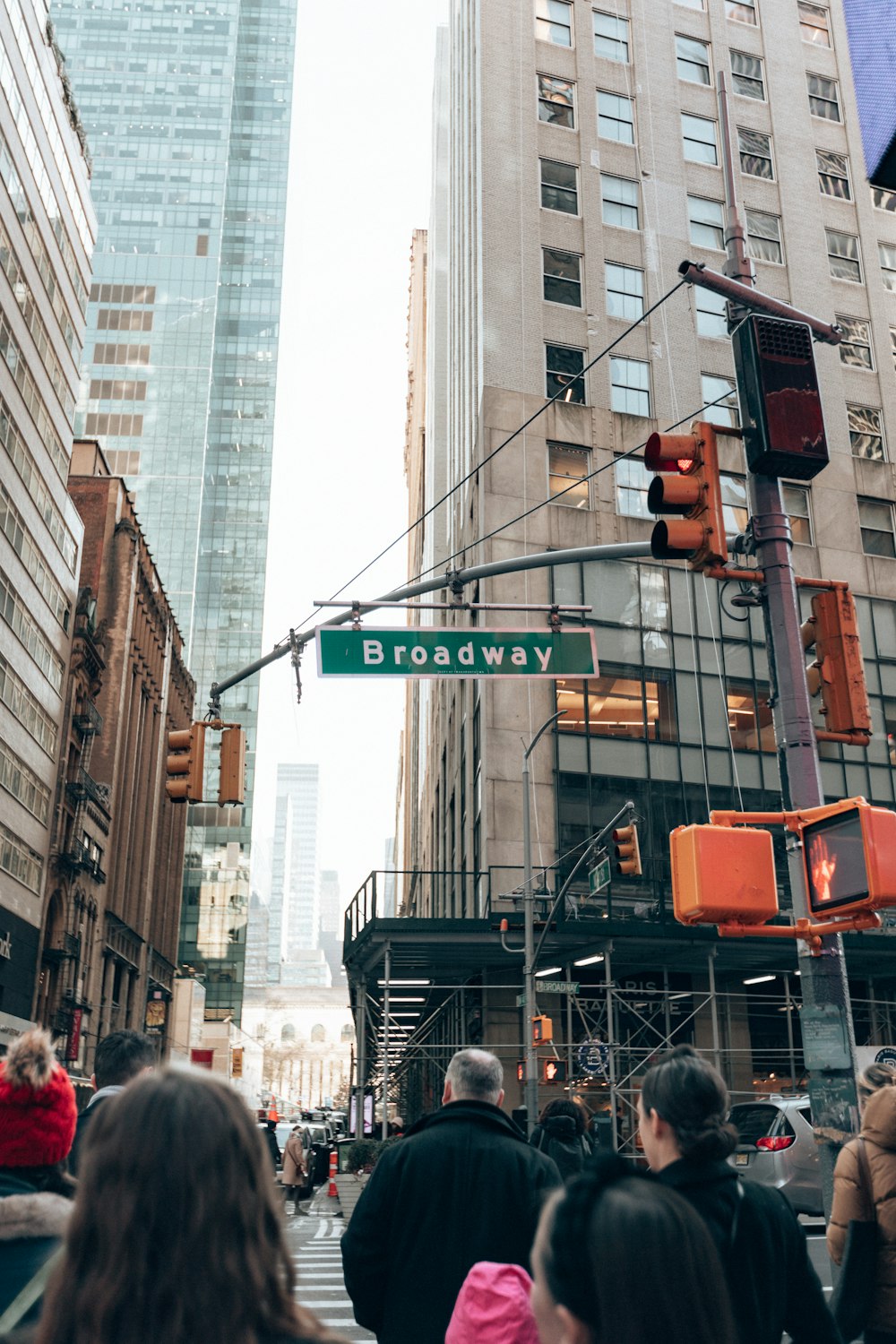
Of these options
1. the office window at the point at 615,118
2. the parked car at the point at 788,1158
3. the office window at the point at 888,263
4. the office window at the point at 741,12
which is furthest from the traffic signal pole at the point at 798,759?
the office window at the point at 741,12

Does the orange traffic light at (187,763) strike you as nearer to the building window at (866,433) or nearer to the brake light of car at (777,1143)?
the brake light of car at (777,1143)

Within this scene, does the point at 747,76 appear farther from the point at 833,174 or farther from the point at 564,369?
the point at 564,369

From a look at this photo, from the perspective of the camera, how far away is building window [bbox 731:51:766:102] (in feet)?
144

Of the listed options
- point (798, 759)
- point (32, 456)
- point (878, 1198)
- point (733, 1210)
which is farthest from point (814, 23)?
point (733, 1210)

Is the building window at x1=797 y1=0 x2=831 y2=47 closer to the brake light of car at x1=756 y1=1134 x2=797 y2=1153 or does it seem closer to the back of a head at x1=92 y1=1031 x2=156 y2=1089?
the brake light of car at x1=756 y1=1134 x2=797 y2=1153

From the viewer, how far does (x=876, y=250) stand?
43500mm

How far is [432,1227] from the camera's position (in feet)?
15.3

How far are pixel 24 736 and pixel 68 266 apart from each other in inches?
871

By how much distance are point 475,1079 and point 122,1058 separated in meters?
2.06

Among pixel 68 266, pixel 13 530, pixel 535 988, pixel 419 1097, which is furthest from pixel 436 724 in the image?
pixel 535 988

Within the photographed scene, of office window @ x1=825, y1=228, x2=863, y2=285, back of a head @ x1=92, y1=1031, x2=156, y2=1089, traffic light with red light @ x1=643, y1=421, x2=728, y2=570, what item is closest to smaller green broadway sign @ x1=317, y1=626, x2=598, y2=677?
traffic light with red light @ x1=643, y1=421, x2=728, y2=570

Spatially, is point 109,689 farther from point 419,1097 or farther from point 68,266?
point 419,1097

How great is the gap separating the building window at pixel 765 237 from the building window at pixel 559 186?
647cm

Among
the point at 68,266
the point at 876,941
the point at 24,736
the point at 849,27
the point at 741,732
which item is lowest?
the point at 876,941
